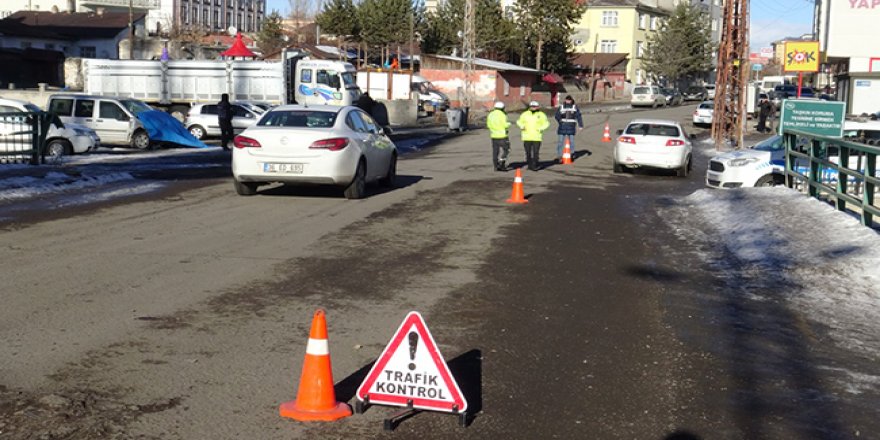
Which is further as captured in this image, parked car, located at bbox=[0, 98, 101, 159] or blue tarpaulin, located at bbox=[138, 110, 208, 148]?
blue tarpaulin, located at bbox=[138, 110, 208, 148]

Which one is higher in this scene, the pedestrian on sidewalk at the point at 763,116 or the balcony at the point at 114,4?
the balcony at the point at 114,4

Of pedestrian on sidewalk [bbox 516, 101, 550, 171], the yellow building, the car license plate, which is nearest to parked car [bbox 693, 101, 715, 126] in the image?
pedestrian on sidewalk [bbox 516, 101, 550, 171]

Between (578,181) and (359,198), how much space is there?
23.9ft

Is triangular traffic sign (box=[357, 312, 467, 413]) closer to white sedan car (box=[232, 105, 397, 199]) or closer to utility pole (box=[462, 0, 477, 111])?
white sedan car (box=[232, 105, 397, 199])

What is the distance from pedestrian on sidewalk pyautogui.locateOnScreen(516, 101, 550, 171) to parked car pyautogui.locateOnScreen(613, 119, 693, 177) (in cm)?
210

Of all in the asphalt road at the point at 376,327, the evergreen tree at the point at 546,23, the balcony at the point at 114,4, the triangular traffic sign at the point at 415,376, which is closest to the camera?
the triangular traffic sign at the point at 415,376

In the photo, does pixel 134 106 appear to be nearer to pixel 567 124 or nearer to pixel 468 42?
pixel 567 124

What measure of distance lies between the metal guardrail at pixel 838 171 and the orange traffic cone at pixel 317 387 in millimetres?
8376

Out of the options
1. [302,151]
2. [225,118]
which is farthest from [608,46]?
[302,151]

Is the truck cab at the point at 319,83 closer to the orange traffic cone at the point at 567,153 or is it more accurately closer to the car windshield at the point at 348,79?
the car windshield at the point at 348,79

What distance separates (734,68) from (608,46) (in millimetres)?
73980

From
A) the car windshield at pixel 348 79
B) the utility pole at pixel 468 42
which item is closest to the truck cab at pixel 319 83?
the car windshield at pixel 348 79

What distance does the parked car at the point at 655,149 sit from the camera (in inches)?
956

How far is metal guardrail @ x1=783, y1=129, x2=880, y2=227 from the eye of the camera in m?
12.2
